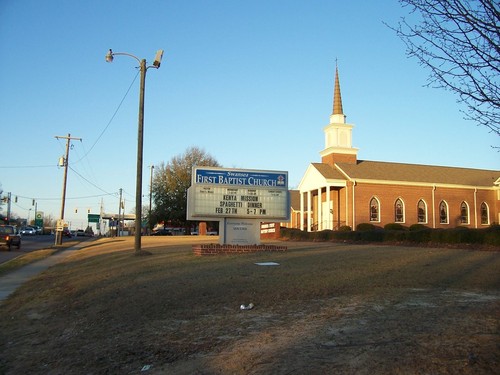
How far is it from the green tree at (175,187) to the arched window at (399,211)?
2688 cm

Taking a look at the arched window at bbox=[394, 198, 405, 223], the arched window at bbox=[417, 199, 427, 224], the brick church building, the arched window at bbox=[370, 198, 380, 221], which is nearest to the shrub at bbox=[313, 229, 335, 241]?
the brick church building

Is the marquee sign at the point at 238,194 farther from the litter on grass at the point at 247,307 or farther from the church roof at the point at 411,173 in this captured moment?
the church roof at the point at 411,173

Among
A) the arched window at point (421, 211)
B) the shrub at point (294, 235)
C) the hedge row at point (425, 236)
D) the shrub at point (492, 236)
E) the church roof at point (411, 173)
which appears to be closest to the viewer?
the shrub at point (492, 236)

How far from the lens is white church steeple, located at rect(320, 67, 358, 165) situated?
1778 inches

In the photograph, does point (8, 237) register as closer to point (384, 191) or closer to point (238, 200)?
point (238, 200)

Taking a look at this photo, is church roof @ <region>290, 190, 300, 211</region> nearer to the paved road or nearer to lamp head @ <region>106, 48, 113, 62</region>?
the paved road

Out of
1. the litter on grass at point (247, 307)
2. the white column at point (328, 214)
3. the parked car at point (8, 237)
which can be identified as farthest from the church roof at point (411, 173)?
the litter on grass at point (247, 307)

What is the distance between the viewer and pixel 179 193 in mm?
63656

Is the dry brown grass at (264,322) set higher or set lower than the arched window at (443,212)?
lower

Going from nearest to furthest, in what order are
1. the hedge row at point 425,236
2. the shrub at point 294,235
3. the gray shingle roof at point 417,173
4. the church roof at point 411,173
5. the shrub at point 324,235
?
1. the hedge row at point 425,236
2. the shrub at point 324,235
3. the shrub at point 294,235
4. the church roof at point 411,173
5. the gray shingle roof at point 417,173

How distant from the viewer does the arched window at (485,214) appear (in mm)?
46188

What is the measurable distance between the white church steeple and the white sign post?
24.6m

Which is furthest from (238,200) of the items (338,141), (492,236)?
(338,141)

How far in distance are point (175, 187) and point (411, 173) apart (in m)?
30.9
